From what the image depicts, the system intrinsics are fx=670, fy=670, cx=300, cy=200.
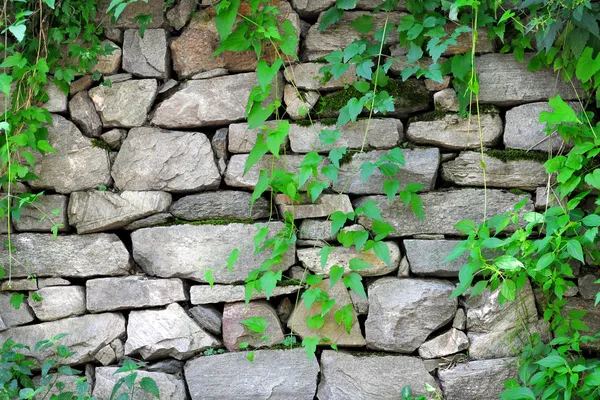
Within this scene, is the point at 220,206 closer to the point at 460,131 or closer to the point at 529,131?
the point at 460,131

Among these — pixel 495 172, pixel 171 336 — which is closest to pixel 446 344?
pixel 495 172

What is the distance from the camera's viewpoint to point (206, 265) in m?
2.82

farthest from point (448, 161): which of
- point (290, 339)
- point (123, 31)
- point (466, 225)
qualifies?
point (123, 31)

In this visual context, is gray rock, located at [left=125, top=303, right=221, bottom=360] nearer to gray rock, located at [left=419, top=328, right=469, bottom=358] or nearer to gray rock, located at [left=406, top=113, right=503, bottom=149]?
gray rock, located at [left=419, top=328, right=469, bottom=358]

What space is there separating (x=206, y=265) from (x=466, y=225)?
42.4 inches

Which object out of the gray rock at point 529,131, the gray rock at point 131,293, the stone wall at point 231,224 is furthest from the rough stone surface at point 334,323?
the gray rock at point 529,131

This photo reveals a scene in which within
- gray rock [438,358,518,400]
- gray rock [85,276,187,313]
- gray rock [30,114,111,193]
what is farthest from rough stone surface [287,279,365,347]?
gray rock [30,114,111,193]

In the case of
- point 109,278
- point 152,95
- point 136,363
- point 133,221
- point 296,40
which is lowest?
point 136,363

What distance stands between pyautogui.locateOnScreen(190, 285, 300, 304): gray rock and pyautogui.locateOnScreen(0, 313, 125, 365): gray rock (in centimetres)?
36

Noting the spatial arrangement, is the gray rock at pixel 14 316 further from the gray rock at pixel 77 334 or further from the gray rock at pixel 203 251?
the gray rock at pixel 203 251

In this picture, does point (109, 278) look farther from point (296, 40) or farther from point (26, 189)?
point (296, 40)

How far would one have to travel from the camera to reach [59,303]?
2910 mm

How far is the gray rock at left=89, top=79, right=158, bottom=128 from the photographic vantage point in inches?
114

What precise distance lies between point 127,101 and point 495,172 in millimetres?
1578
